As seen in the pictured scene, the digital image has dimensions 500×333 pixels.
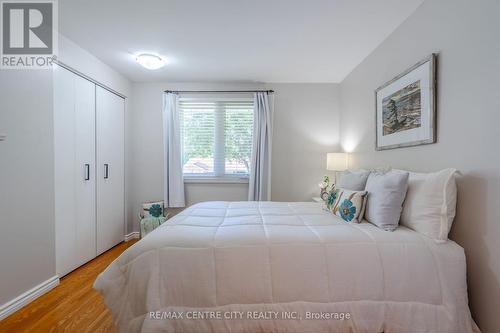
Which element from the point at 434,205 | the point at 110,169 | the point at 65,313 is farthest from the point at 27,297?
the point at 434,205

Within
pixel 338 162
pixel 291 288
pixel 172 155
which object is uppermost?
pixel 172 155

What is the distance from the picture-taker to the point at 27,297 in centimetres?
190

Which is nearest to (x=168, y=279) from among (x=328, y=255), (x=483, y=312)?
(x=328, y=255)

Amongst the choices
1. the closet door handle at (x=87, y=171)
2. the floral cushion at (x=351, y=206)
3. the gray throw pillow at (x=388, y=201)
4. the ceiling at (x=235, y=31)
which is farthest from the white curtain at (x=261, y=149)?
the closet door handle at (x=87, y=171)

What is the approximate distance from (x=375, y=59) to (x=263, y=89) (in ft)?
5.15

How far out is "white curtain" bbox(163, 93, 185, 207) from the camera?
3.51 meters

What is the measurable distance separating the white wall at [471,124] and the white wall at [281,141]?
67.2 inches

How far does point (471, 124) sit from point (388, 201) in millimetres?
674

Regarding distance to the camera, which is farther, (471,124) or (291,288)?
(471,124)

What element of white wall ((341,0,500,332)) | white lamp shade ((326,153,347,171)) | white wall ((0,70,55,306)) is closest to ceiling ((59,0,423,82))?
white wall ((341,0,500,332))

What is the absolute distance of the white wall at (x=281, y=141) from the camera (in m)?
3.61

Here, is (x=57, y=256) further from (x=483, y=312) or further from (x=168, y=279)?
(x=483, y=312)

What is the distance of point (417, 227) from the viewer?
153cm

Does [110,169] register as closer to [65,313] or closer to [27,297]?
[27,297]
